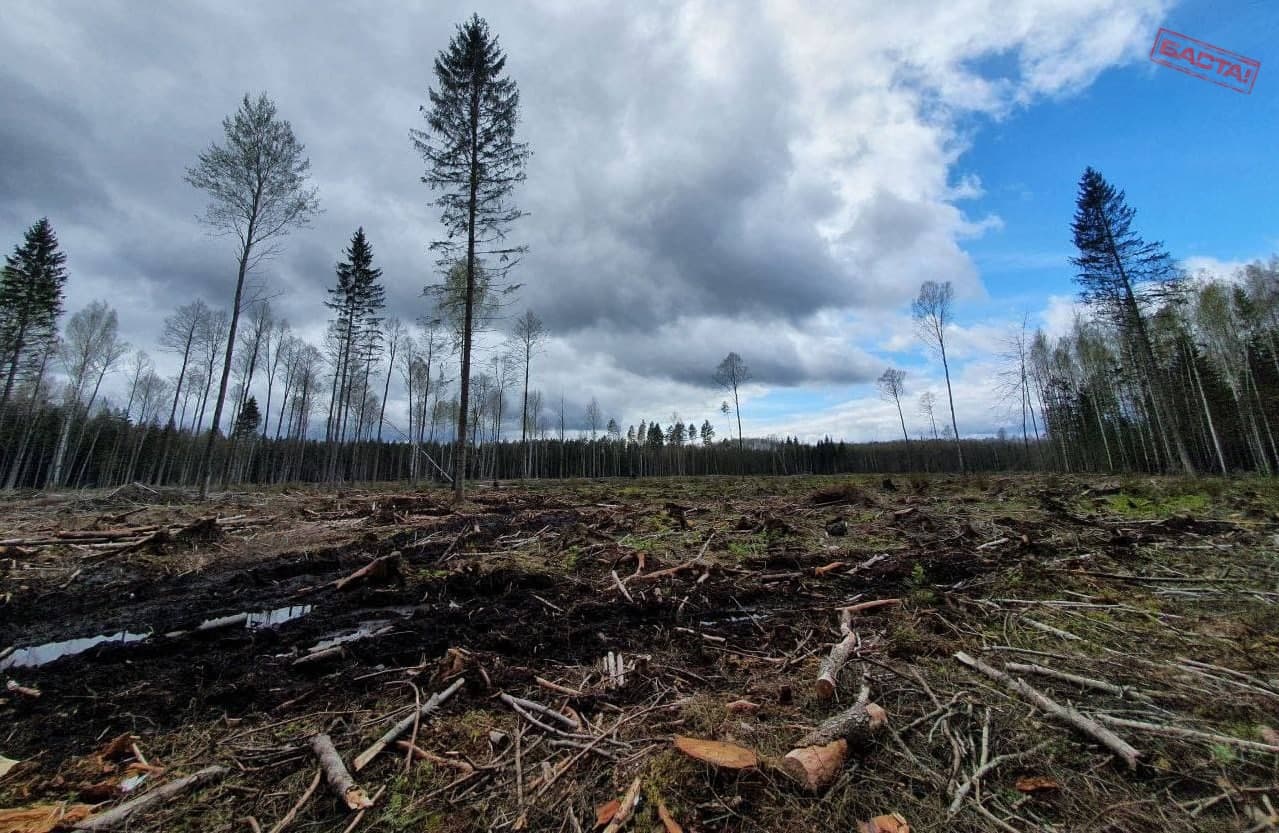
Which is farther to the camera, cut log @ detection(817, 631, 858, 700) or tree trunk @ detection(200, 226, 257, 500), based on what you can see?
tree trunk @ detection(200, 226, 257, 500)

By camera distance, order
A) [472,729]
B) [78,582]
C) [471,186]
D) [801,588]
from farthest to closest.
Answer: [471,186] → [78,582] → [801,588] → [472,729]

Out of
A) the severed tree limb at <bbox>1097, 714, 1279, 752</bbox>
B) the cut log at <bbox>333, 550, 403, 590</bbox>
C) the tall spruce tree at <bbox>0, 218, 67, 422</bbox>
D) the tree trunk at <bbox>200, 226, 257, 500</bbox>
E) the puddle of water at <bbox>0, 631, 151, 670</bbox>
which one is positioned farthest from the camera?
the tall spruce tree at <bbox>0, 218, 67, 422</bbox>

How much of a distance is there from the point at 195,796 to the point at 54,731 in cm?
144

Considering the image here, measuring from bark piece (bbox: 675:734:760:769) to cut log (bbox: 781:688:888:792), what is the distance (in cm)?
19

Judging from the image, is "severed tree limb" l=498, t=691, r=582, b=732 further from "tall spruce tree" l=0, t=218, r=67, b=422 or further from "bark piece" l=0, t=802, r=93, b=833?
"tall spruce tree" l=0, t=218, r=67, b=422

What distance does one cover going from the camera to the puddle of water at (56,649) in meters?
3.87

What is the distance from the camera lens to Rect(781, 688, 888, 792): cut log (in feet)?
7.09

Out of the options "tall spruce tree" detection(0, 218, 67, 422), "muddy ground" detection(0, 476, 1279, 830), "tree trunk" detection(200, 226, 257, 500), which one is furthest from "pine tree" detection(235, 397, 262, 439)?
"muddy ground" detection(0, 476, 1279, 830)

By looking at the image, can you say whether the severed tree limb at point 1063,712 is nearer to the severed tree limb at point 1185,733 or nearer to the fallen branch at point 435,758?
the severed tree limb at point 1185,733

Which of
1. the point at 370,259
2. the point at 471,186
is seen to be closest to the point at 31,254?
the point at 370,259

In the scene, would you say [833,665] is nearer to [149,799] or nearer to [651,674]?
[651,674]

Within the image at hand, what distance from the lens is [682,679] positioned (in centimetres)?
332

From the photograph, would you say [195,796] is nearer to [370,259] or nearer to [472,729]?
[472,729]

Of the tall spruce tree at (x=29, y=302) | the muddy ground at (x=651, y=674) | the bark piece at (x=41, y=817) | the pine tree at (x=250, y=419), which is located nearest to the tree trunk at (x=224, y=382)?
the muddy ground at (x=651, y=674)
